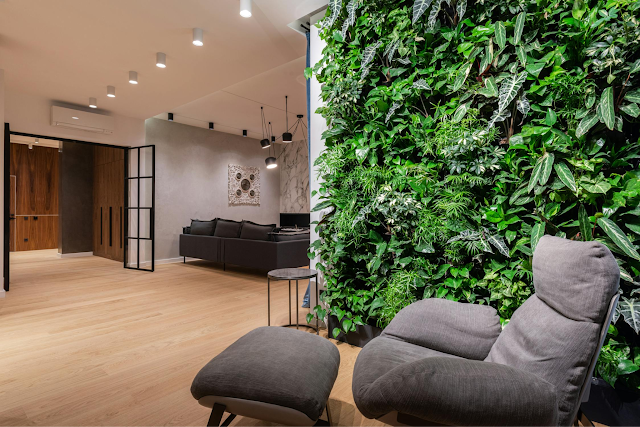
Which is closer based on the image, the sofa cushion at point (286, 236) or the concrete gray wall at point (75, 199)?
the sofa cushion at point (286, 236)

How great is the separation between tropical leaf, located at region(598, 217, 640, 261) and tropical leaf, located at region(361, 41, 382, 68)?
1.58m

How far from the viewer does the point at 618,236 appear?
1511 mm

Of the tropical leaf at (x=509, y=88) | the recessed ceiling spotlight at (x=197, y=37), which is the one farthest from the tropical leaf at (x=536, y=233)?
the recessed ceiling spotlight at (x=197, y=37)

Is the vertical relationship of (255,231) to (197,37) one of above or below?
below

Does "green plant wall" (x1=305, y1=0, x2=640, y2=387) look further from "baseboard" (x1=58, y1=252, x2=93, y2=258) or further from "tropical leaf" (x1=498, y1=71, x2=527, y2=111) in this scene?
"baseboard" (x1=58, y1=252, x2=93, y2=258)

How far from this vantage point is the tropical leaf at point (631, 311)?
1.50 meters

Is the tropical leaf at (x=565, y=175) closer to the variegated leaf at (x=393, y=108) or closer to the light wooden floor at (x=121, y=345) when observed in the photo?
the variegated leaf at (x=393, y=108)

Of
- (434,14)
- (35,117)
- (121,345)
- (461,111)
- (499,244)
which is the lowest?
(121,345)

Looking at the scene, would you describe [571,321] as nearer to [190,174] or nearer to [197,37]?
[197,37]

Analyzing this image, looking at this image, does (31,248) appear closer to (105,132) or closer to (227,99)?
(105,132)

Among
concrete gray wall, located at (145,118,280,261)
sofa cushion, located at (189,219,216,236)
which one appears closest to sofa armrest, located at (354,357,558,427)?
sofa cushion, located at (189,219,216,236)

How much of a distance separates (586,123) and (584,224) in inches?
18.7

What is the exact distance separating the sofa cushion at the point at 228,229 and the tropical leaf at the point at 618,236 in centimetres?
467

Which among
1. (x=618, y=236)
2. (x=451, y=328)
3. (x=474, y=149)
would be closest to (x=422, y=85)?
(x=474, y=149)
